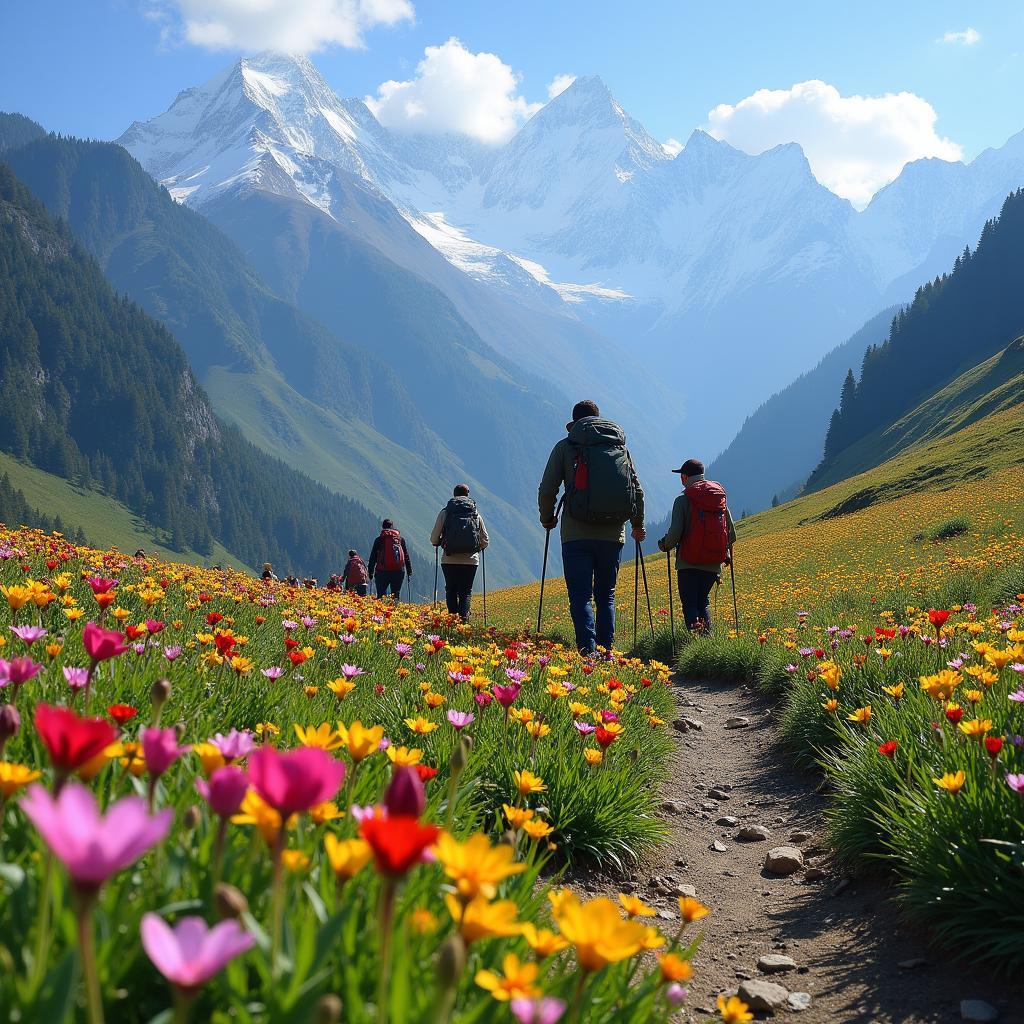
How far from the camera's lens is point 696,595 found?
13156mm

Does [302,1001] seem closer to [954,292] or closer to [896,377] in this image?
[896,377]

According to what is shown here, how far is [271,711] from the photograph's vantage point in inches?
171

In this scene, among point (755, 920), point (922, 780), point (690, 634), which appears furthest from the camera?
point (690, 634)

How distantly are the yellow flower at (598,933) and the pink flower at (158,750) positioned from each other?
2.83 ft

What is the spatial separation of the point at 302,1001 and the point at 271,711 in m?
3.07

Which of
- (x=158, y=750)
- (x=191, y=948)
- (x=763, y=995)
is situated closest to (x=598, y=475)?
(x=763, y=995)

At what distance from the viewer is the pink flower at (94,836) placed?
2.91 ft

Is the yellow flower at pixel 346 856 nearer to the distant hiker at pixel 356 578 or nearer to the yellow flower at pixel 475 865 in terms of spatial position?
the yellow flower at pixel 475 865

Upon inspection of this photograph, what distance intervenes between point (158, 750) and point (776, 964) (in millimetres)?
3187

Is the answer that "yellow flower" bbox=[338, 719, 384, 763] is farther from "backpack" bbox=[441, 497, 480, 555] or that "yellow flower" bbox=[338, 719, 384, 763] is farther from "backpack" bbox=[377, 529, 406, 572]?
"backpack" bbox=[377, 529, 406, 572]

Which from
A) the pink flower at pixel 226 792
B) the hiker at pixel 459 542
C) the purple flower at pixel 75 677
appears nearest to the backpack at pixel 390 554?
the hiker at pixel 459 542

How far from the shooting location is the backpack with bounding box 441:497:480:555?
14633 millimetres

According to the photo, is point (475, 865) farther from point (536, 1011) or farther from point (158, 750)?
point (158, 750)

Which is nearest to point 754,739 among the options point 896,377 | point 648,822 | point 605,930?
point 648,822
